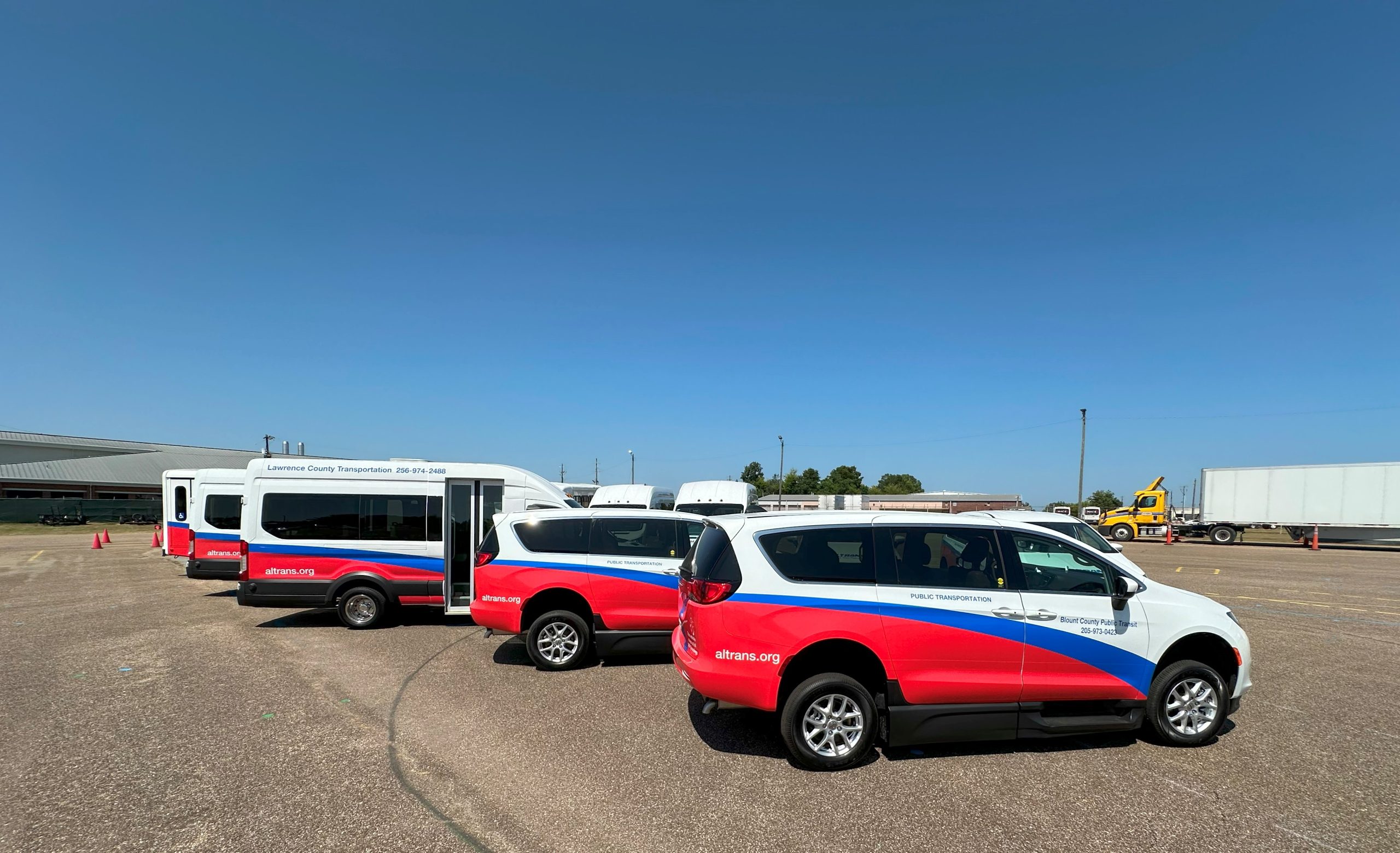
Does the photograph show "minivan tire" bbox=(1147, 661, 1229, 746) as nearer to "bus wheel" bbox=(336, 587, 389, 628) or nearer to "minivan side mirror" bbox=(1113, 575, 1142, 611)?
"minivan side mirror" bbox=(1113, 575, 1142, 611)

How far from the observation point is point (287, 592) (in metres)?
9.35

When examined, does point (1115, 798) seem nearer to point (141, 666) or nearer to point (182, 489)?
point (141, 666)

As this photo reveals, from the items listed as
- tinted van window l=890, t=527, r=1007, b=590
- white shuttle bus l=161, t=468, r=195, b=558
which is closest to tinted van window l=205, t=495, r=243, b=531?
white shuttle bus l=161, t=468, r=195, b=558

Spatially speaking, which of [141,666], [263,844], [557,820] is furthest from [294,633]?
[557,820]

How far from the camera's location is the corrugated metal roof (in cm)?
4759

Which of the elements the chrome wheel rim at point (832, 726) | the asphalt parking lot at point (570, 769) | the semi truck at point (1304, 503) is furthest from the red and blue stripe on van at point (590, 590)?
the semi truck at point (1304, 503)

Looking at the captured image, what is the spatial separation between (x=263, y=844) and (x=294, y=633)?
262 inches

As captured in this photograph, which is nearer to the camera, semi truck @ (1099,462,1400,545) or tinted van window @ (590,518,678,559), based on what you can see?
tinted van window @ (590,518,678,559)

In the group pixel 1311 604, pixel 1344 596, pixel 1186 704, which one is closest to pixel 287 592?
pixel 1186 704

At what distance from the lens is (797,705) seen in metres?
4.59

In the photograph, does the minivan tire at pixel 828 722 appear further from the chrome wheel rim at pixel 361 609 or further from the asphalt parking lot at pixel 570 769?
the chrome wheel rim at pixel 361 609

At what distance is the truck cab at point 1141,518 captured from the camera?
32.0 m

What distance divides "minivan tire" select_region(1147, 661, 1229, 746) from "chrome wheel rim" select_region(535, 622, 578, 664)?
544cm

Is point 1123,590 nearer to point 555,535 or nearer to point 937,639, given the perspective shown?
point 937,639
